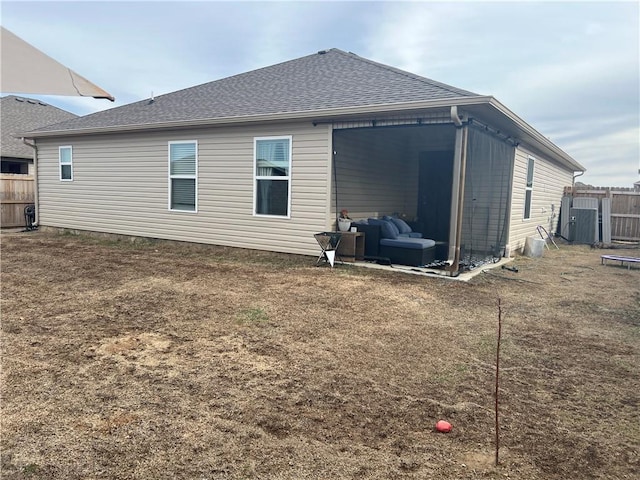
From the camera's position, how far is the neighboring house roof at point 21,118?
605 inches

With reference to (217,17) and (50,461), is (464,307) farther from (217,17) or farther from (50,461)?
(217,17)

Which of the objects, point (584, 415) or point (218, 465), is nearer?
point (218, 465)

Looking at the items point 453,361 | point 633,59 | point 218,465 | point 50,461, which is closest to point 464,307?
point 453,361

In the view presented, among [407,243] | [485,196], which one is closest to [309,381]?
[407,243]

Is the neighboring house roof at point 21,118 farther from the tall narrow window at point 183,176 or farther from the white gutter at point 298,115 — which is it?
the tall narrow window at point 183,176

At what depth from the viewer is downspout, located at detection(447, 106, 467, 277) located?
6398 mm

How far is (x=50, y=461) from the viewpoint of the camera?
6.62ft

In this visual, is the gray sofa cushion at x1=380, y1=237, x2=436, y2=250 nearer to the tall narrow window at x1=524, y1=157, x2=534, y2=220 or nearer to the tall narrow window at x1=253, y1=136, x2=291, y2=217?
the tall narrow window at x1=253, y1=136, x2=291, y2=217

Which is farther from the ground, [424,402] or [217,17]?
[217,17]

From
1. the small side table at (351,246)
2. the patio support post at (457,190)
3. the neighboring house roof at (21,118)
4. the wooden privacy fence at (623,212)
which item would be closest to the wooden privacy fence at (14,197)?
the neighboring house roof at (21,118)

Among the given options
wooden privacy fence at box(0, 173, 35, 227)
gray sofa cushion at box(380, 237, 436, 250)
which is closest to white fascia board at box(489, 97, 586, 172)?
gray sofa cushion at box(380, 237, 436, 250)

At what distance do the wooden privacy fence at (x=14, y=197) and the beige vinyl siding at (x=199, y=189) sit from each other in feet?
4.97

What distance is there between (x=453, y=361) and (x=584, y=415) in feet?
3.18

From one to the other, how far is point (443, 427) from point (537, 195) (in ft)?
35.1
